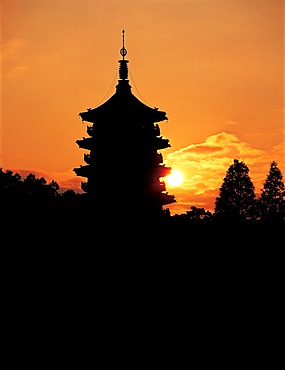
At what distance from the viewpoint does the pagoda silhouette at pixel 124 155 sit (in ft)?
167

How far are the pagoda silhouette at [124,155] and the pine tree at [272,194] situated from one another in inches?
676

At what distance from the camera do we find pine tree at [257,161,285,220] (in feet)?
222

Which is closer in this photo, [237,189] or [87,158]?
[87,158]

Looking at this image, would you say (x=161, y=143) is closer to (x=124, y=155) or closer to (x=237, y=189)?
(x=124, y=155)

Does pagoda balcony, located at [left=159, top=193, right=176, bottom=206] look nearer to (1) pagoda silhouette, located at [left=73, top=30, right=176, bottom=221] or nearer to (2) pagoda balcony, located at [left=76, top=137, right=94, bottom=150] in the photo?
(1) pagoda silhouette, located at [left=73, top=30, right=176, bottom=221]

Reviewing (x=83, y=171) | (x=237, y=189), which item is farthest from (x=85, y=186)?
(x=237, y=189)

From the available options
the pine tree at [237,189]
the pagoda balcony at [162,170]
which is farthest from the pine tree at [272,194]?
the pagoda balcony at [162,170]

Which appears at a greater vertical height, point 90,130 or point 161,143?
point 90,130

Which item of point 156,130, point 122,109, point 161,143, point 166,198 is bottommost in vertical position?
point 166,198

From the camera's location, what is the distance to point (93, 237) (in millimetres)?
43625

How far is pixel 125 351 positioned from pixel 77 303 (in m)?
4.35

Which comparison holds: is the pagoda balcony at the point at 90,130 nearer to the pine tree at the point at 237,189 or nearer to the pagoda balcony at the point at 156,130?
the pagoda balcony at the point at 156,130

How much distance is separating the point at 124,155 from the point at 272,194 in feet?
68.2

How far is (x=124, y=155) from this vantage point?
51.5m
